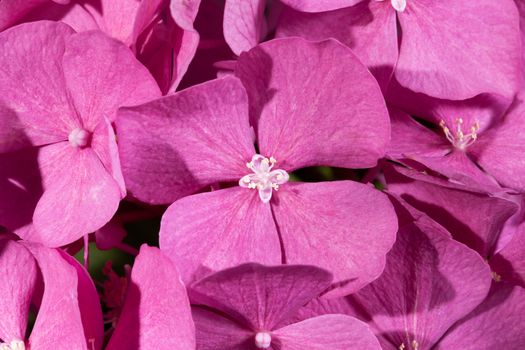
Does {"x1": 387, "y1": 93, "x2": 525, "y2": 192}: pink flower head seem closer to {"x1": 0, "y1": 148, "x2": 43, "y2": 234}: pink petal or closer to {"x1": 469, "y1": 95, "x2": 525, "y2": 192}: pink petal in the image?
{"x1": 469, "y1": 95, "x2": 525, "y2": 192}: pink petal

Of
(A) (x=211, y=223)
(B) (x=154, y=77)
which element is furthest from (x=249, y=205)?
(B) (x=154, y=77)

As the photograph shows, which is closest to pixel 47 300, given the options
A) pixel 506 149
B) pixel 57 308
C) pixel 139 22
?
pixel 57 308

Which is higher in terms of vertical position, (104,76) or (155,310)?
(104,76)

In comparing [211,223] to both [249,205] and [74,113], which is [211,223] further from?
[74,113]

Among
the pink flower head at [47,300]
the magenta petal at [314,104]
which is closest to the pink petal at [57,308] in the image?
the pink flower head at [47,300]

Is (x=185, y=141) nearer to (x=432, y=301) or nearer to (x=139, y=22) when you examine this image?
(x=139, y=22)

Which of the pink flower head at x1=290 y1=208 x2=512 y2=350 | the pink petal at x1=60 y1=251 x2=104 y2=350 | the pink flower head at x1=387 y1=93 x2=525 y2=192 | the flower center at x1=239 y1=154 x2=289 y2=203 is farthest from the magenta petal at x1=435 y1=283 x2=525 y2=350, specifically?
the pink petal at x1=60 y1=251 x2=104 y2=350

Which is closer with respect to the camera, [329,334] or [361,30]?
[329,334]

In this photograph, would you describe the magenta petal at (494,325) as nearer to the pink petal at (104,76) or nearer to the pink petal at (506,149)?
the pink petal at (506,149)
